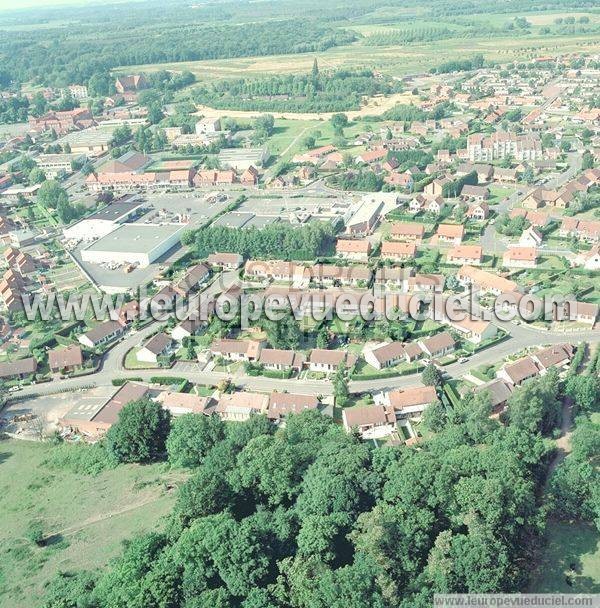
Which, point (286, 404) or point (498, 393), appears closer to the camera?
point (498, 393)

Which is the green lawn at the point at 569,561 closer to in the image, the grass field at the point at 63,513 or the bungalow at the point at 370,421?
the bungalow at the point at 370,421

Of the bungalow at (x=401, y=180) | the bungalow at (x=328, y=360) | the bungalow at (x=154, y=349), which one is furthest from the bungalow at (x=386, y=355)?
the bungalow at (x=401, y=180)

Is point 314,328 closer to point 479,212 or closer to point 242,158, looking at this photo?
point 479,212

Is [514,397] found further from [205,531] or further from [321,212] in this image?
[321,212]

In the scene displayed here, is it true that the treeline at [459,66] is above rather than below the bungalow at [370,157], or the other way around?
above

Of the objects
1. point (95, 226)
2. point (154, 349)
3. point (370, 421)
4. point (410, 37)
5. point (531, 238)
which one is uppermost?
point (410, 37)

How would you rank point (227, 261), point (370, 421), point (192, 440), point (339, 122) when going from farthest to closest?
point (339, 122) < point (227, 261) < point (370, 421) < point (192, 440)

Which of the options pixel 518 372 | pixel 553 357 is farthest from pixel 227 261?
pixel 553 357

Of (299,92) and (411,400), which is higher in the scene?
(299,92)
